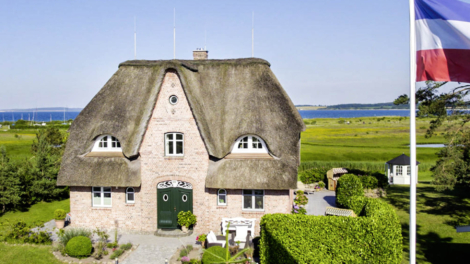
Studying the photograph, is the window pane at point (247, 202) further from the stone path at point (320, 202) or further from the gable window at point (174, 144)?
the stone path at point (320, 202)

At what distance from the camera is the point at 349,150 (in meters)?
56.7

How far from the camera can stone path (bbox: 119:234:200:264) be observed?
51.6 feet

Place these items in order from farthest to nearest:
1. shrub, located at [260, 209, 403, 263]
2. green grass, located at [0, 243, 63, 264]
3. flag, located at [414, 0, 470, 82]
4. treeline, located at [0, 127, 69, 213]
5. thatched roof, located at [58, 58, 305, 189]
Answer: treeline, located at [0, 127, 69, 213] < thatched roof, located at [58, 58, 305, 189] < green grass, located at [0, 243, 63, 264] < shrub, located at [260, 209, 403, 263] < flag, located at [414, 0, 470, 82]

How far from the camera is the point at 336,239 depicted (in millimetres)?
13523

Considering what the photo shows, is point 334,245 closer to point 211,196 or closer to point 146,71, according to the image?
point 211,196

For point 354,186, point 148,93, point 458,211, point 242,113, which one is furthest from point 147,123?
point 458,211

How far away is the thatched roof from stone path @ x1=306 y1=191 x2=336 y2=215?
7052 millimetres

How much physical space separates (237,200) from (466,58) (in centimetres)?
1313

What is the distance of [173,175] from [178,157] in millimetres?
986

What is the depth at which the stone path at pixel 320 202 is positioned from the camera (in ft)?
77.9

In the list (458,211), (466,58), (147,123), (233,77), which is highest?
(233,77)

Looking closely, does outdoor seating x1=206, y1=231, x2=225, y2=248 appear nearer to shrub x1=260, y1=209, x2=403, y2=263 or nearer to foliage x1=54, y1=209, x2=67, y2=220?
shrub x1=260, y1=209, x2=403, y2=263

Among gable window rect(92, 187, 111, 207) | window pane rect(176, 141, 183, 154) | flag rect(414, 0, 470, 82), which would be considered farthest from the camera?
gable window rect(92, 187, 111, 207)

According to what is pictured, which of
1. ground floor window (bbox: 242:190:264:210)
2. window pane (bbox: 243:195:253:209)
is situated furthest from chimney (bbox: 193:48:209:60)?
window pane (bbox: 243:195:253:209)
